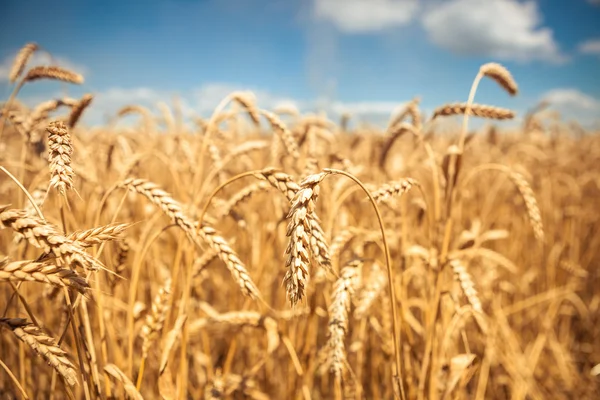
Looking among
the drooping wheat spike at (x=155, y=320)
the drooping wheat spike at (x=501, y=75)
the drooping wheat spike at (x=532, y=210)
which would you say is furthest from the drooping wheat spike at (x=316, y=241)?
the drooping wheat spike at (x=501, y=75)

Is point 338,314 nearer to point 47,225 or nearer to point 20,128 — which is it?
point 47,225

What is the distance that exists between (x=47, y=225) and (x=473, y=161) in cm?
613

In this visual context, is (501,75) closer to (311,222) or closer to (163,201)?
(311,222)

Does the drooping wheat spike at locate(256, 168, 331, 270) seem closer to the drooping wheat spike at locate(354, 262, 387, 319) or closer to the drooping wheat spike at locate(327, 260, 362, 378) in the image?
the drooping wheat spike at locate(327, 260, 362, 378)

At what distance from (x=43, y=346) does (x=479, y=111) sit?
149 centimetres

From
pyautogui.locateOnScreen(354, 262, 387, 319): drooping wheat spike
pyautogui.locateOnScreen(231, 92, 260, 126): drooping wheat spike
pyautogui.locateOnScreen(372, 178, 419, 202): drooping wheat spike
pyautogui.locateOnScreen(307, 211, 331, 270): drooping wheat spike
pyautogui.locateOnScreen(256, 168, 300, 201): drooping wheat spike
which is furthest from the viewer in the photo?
pyautogui.locateOnScreen(231, 92, 260, 126): drooping wheat spike

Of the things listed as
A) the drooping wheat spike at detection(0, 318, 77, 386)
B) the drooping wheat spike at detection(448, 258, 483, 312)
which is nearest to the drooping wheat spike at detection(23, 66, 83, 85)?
the drooping wheat spike at detection(0, 318, 77, 386)

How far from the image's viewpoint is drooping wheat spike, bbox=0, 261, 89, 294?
590mm

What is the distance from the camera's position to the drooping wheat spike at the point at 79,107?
1.34 metres

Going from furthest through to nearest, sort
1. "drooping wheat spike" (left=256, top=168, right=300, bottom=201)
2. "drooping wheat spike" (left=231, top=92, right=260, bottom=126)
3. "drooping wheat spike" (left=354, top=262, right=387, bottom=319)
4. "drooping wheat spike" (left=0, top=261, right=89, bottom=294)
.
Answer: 1. "drooping wheat spike" (left=231, top=92, right=260, bottom=126)
2. "drooping wheat spike" (left=354, top=262, right=387, bottom=319)
3. "drooping wheat spike" (left=256, top=168, right=300, bottom=201)
4. "drooping wheat spike" (left=0, top=261, right=89, bottom=294)

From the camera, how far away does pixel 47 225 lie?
2.15 feet

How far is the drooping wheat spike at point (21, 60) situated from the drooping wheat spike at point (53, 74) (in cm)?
20

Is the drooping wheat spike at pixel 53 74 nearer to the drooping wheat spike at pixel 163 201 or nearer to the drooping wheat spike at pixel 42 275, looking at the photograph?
the drooping wheat spike at pixel 163 201

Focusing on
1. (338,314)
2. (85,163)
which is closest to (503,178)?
(338,314)
